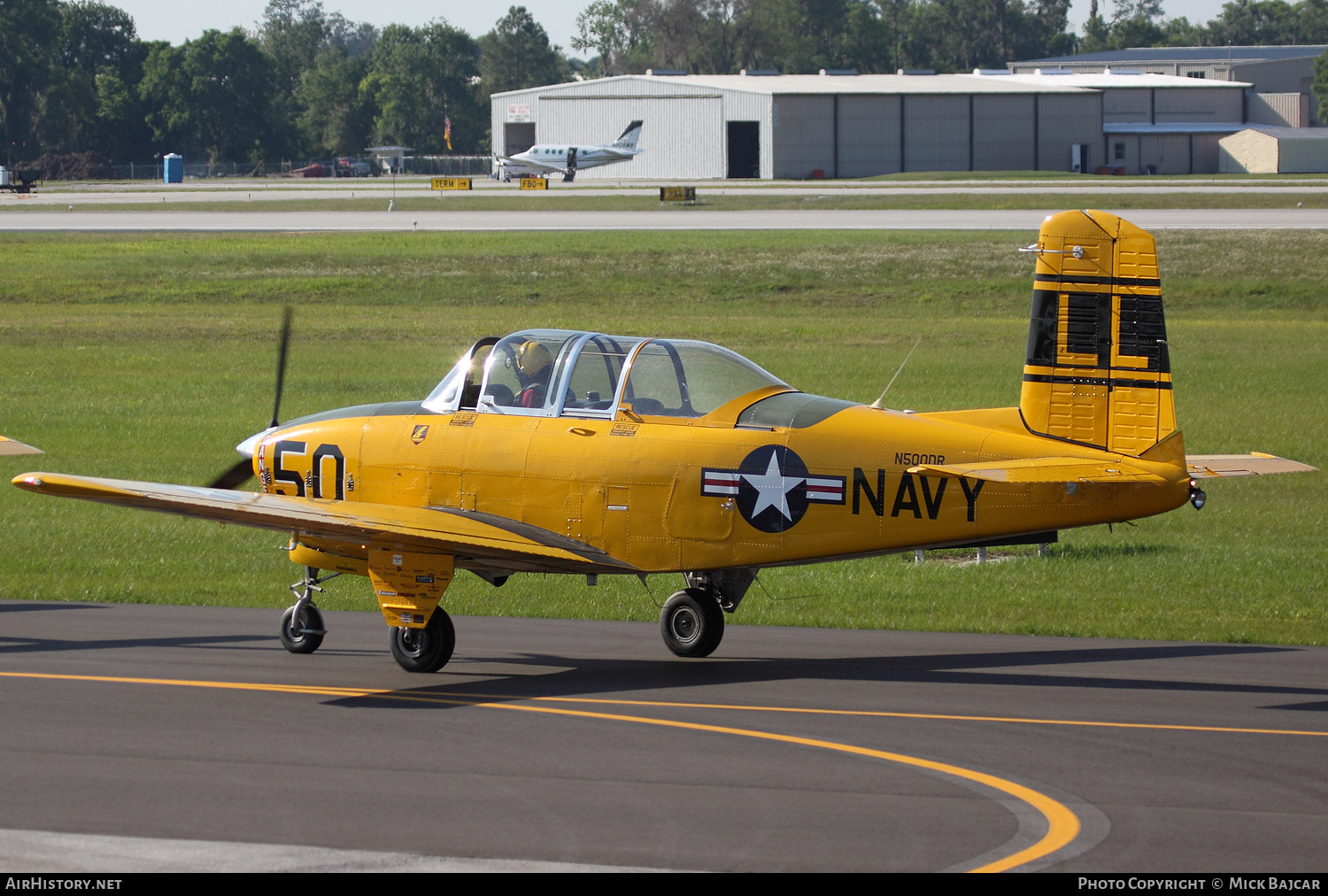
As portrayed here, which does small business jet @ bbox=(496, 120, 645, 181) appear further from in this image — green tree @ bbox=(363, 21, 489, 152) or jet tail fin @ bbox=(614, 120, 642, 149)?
green tree @ bbox=(363, 21, 489, 152)

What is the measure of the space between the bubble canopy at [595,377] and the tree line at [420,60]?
10466cm

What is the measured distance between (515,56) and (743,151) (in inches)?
3221

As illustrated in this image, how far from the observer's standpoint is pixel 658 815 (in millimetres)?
7438

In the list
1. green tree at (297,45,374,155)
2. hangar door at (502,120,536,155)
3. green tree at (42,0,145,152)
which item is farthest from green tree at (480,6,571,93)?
hangar door at (502,120,536,155)

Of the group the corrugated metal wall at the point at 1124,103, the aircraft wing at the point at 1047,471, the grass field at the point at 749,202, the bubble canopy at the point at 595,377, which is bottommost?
the aircraft wing at the point at 1047,471

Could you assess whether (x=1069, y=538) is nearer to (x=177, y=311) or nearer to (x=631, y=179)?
(x=177, y=311)

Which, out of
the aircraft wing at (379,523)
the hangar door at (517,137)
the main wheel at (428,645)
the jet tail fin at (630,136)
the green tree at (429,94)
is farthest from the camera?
the green tree at (429,94)

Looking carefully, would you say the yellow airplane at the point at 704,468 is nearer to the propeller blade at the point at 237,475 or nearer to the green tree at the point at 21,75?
the propeller blade at the point at 237,475

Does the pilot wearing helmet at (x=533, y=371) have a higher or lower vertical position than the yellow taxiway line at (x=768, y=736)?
higher

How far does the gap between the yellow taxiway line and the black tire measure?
3.07ft

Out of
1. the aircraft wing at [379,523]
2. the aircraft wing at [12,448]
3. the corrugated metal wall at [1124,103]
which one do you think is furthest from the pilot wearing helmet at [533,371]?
the corrugated metal wall at [1124,103]

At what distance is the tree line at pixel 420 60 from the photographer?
128 meters

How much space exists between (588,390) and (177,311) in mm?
33385

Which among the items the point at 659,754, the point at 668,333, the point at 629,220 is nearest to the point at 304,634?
the point at 659,754
